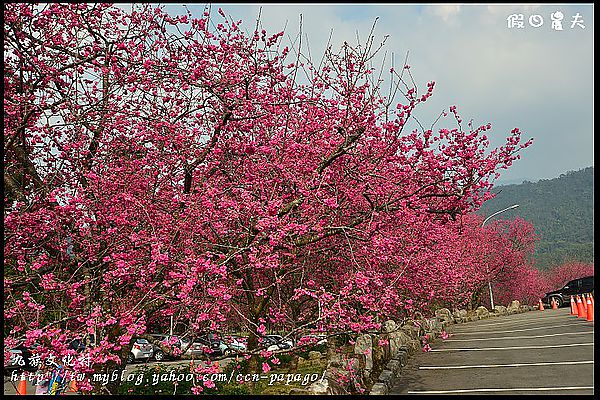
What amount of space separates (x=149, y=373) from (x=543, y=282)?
4609cm

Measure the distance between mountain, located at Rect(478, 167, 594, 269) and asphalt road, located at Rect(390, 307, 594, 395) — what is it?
59.2m

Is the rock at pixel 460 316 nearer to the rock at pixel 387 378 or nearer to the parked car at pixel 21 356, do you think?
the rock at pixel 387 378

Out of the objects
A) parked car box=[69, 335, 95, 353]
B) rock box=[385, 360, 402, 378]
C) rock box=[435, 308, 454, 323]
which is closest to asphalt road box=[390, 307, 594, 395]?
rock box=[385, 360, 402, 378]

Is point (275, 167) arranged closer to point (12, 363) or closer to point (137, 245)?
point (137, 245)

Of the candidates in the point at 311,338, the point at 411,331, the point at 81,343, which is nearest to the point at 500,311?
the point at 411,331

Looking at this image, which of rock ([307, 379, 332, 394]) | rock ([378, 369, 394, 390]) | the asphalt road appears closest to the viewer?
rock ([307, 379, 332, 394])

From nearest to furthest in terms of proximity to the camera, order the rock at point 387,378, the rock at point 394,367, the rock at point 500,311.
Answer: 1. the rock at point 387,378
2. the rock at point 394,367
3. the rock at point 500,311

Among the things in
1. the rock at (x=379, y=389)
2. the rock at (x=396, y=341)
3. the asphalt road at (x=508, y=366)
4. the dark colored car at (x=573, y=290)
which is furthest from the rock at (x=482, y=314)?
the rock at (x=379, y=389)

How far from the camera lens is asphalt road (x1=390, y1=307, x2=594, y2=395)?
775 cm

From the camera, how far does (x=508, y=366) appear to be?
9.52 meters

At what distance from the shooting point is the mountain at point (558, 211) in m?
82.8

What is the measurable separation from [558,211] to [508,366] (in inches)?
4363

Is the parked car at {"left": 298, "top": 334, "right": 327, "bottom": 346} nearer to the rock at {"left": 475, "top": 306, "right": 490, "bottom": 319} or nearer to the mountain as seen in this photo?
the rock at {"left": 475, "top": 306, "right": 490, "bottom": 319}

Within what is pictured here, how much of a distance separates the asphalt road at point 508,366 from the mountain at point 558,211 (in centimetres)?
5918
